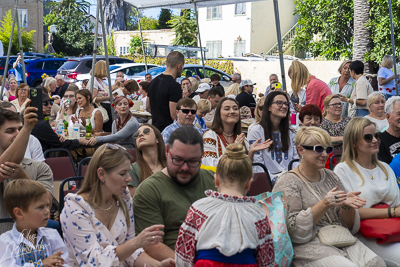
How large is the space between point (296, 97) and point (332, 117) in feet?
7.01

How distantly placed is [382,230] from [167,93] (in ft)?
13.1

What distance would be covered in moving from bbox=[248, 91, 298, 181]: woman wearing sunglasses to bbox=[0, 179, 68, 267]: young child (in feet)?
10.2

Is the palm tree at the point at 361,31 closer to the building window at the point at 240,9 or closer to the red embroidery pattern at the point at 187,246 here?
the red embroidery pattern at the point at 187,246

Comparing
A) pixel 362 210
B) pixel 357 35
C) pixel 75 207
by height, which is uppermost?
pixel 357 35

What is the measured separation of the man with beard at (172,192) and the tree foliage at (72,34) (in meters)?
49.3

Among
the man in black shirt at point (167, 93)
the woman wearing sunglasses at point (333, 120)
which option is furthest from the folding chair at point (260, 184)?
the man in black shirt at point (167, 93)

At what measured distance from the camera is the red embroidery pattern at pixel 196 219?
10.6ft

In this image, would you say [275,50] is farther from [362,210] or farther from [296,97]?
[362,210]

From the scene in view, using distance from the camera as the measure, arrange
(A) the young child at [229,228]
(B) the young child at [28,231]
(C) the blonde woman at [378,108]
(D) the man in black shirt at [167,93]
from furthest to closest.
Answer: (D) the man in black shirt at [167,93] < (C) the blonde woman at [378,108] < (B) the young child at [28,231] < (A) the young child at [229,228]

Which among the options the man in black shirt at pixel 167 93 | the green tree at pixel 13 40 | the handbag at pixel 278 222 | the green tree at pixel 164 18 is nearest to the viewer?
the handbag at pixel 278 222

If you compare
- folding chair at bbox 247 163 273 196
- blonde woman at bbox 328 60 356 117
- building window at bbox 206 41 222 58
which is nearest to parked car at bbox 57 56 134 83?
blonde woman at bbox 328 60 356 117

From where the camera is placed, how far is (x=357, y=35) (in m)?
19.5

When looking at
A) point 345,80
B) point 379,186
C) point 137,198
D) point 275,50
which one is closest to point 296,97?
point 345,80

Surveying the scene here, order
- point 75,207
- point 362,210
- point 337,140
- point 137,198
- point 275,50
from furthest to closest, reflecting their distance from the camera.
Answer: point 275,50
point 337,140
point 362,210
point 137,198
point 75,207
